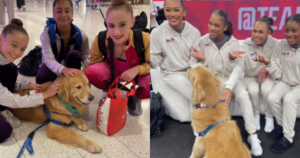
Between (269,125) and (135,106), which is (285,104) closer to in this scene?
(269,125)

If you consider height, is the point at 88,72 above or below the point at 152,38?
below

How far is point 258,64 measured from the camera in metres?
0.92

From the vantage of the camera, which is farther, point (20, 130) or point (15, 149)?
point (20, 130)

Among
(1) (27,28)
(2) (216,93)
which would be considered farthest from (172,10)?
(1) (27,28)

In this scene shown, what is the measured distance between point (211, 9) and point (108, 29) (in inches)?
18.6

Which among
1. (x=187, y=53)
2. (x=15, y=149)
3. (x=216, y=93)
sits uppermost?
(x=187, y=53)

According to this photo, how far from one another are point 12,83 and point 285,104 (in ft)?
4.85

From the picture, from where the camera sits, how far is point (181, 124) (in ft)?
3.47

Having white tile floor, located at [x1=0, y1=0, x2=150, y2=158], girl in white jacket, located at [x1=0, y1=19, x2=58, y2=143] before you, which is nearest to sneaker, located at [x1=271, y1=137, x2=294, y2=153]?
white tile floor, located at [x1=0, y1=0, x2=150, y2=158]

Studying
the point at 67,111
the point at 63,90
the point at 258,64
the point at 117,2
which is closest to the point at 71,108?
the point at 67,111

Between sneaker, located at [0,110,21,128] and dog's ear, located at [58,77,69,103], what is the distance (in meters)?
0.45

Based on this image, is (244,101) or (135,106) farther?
(135,106)

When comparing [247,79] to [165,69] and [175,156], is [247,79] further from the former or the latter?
[175,156]

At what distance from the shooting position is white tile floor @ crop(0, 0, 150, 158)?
1.13m
